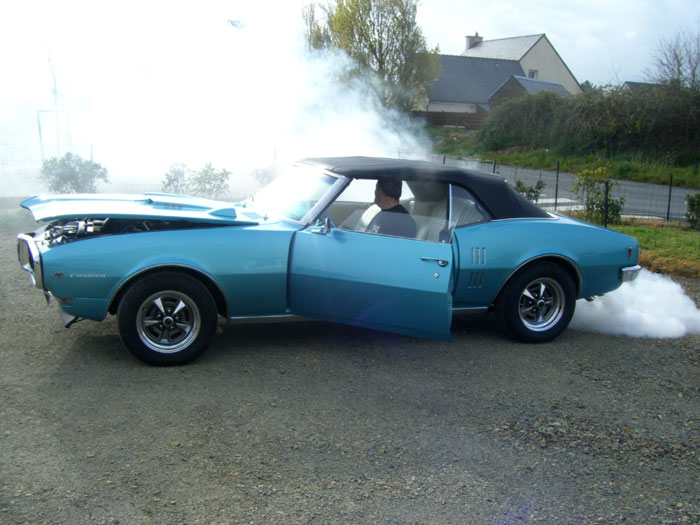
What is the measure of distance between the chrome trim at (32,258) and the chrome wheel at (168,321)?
0.67 m

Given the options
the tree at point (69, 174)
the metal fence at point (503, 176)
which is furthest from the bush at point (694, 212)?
the tree at point (69, 174)

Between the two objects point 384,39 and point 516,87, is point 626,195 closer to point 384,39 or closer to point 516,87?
point 384,39

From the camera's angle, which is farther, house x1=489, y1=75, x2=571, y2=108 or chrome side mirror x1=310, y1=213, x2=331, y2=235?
house x1=489, y1=75, x2=571, y2=108

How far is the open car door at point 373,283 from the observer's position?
4.54 m

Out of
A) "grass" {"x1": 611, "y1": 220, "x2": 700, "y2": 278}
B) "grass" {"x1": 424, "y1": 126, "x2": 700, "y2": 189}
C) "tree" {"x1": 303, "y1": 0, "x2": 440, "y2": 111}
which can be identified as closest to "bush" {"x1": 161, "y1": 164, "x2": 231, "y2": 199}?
"grass" {"x1": 611, "y1": 220, "x2": 700, "y2": 278}

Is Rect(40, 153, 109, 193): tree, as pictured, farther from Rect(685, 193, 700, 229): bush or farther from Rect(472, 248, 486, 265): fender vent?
Result: Rect(685, 193, 700, 229): bush

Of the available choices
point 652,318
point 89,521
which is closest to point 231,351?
point 89,521

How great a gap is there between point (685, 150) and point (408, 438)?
26.8 m

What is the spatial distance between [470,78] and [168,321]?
51.3 m

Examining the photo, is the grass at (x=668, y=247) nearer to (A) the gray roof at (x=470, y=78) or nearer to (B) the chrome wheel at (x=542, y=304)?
(B) the chrome wheel at (x=542, y=304)

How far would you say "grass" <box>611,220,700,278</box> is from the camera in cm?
855

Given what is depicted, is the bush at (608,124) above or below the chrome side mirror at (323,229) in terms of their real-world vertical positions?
above

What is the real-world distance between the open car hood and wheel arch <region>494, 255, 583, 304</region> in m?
2.03

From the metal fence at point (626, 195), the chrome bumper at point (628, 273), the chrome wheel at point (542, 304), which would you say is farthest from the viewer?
the metal fence at point (626, 195)
